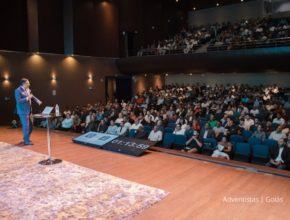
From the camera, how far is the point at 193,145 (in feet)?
21.7

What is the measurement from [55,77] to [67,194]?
1027 centimetres

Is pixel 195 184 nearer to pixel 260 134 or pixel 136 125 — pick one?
pixel 260 134

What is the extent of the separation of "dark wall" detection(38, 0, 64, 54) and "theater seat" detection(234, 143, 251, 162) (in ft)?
31.8

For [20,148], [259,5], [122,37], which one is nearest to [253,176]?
[20,148]

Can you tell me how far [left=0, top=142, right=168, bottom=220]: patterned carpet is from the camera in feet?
10.5

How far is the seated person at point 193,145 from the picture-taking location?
253 inches

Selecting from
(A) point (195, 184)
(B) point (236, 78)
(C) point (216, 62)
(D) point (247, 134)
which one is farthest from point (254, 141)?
(B) point (236, 78)

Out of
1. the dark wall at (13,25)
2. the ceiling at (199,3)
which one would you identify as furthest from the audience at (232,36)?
the dark wall at (13,25)

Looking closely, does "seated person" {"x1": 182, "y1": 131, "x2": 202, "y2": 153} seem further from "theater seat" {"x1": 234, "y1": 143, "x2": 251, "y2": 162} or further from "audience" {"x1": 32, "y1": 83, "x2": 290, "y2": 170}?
"theater seat" {"x1": 234, "y1": 143, "x2": 251, "y2": 162}

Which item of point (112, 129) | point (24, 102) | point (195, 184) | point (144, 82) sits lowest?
point (195, 184)

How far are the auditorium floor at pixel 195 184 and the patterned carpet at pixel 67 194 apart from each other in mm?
233

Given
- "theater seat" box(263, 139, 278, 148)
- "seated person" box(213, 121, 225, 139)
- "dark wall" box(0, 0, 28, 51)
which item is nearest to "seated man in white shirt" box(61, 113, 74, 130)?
"dark wall" box(0, 0, 28, 51)

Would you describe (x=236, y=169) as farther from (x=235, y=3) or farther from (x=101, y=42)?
(x=235, y=3)

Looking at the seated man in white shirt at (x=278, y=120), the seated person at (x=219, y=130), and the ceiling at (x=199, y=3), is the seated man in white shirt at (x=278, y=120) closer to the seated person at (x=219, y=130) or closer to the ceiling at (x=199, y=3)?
the seated person at (x=219, y=130)
